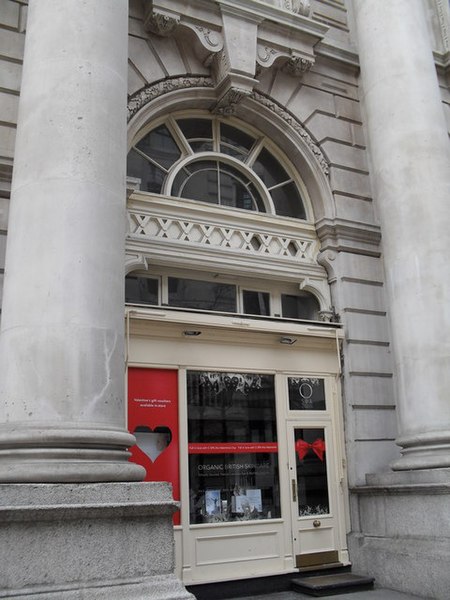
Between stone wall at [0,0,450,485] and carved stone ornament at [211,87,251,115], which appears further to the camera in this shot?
carved stone ornament at [211,87,251,115]

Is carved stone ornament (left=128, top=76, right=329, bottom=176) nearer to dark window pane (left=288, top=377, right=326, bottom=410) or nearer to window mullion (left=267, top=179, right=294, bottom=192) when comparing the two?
window mullion (left=267, top=179, right=294, bottom=192)

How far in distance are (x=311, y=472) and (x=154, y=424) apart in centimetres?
309

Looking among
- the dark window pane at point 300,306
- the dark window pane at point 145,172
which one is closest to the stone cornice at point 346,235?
the dark window pane at point 300,306

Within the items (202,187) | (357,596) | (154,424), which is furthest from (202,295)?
(357,596)

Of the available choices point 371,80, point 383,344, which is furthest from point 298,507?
point 371,80

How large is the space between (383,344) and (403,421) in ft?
7.32

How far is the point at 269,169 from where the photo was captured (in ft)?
42.4

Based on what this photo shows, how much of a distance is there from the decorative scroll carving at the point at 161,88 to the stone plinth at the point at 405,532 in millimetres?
7499

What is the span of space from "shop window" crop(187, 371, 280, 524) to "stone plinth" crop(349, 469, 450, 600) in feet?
5.14

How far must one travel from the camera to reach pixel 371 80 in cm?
1198

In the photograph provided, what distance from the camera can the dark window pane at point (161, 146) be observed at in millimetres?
11578

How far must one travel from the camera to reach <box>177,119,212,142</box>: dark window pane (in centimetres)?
1212

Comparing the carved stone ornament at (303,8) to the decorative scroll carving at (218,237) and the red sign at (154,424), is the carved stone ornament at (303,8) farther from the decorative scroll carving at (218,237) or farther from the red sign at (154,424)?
the red sign at (154,424)

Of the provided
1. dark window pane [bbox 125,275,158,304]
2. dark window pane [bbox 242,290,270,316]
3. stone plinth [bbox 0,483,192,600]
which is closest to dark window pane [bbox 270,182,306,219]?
dark window pane [bbox 242,290,270,316]
